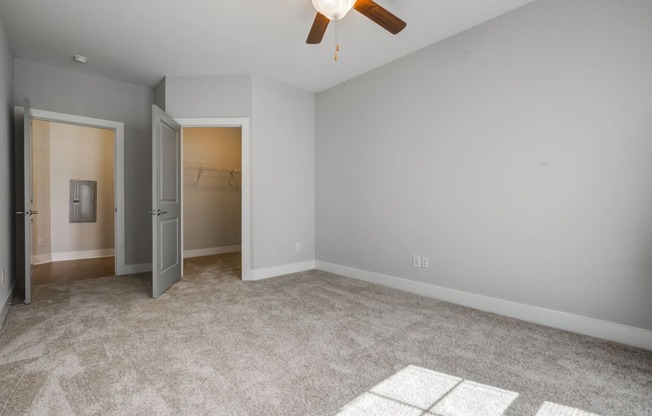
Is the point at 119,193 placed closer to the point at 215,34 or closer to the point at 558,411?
the point at 215,34

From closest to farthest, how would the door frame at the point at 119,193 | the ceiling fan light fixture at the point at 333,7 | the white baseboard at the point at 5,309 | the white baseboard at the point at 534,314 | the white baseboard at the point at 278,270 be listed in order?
the ceiling fan light fixture at the point at 333,7, the white baseboard at the point at 534,314, the white baseboard at the point at 5,309, the white baseboard at the point at 278,270, the door frame at the point at 119,193

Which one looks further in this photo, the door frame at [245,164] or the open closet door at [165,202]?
the door frame at [245,164]

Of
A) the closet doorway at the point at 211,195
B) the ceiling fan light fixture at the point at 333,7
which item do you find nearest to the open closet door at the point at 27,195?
the closet doorway at the point at 211,195

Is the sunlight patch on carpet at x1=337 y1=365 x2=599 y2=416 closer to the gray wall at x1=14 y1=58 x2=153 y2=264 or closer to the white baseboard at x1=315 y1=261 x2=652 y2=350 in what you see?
the white baseboard at x1=315 y1=261 x2=652 y2=350

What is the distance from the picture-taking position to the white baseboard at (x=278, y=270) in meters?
3.99

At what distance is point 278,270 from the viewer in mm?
4246

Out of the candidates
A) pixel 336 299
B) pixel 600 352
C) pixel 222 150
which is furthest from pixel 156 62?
pixel 600 352

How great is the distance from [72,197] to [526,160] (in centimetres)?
673

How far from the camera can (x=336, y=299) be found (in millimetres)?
3199

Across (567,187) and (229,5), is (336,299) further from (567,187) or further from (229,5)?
(229,5)

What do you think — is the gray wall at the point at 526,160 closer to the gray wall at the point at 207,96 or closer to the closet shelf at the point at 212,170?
the gray wall at the point at 207,96

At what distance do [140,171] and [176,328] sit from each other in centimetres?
282

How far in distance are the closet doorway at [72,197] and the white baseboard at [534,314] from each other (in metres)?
4.42

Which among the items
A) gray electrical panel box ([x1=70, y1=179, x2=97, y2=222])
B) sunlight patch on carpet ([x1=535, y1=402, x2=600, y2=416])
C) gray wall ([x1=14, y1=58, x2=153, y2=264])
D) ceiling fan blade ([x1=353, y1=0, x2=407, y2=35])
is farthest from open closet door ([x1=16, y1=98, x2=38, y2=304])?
sunlight patch on carpet ([x1=535, y1=402, x2=600, y2=416])
